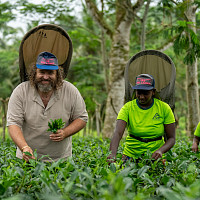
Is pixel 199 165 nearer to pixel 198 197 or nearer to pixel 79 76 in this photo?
pixel 198 197

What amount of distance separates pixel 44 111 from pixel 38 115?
71 mm

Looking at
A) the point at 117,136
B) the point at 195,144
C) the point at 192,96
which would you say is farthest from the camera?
the point at 192,96

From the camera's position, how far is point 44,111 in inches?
117

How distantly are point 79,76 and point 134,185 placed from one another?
1755cm

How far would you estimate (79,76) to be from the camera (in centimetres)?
1914

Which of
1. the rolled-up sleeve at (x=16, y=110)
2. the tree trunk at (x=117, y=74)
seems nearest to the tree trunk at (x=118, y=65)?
the tree trunk at (x=117, y=74)

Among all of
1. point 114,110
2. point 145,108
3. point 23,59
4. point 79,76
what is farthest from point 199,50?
point 79,76

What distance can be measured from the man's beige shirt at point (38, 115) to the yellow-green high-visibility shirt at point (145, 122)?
50cm

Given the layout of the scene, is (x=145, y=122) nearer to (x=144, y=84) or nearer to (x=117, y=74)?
(x=144, y=84)

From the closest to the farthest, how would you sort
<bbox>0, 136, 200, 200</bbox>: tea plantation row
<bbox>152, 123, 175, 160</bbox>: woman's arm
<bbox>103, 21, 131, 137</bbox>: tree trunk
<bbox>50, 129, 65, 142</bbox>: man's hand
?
1. <bbox>0, 136, 200, 200</bbox>: tea plantation row
2. <bbox>50, 129, 65, 142</bbox>: man's hand
3. <bbox>152, 123, 175, 160</bbox>: woman's arm
4. <bbox>103, 21, 131, 137</bbox>: tree trunk

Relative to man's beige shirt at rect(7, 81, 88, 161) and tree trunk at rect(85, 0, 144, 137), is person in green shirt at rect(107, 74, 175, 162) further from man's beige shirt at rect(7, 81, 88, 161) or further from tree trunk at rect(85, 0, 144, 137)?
tree trunk at rect(85, 0, 144, 137)

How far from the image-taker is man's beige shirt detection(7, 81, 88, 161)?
2.93 meters

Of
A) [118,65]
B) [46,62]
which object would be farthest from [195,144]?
[118,65]

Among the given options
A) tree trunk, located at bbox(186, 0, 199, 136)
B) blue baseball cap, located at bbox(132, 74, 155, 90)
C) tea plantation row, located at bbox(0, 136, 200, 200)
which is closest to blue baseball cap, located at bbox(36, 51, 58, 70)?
blue baseball cap, located at bbox(132, 74, 155, 90)
